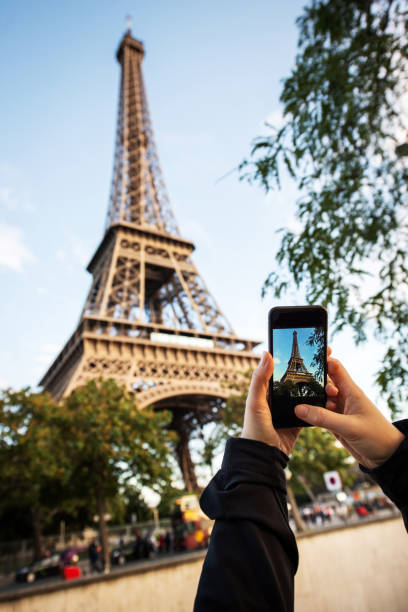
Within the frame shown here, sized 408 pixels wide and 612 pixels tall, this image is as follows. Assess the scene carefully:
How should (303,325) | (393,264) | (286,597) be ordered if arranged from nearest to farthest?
1. (286,597)
2. (303,325)
3. (393,264)

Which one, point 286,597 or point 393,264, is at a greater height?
point 393,264

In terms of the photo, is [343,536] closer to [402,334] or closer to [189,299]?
[402,334]

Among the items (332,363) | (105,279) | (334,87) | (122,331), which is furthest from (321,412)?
(105,279)

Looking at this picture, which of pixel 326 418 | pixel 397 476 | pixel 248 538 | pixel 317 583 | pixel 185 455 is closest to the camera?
pixel 248 538

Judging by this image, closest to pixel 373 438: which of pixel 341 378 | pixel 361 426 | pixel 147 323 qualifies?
pixel 361 426

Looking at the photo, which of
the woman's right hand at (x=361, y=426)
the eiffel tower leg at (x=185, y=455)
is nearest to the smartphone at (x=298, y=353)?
the woman's right hand at (x=361, y=426)

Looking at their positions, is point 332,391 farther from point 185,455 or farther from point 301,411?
point 185,455

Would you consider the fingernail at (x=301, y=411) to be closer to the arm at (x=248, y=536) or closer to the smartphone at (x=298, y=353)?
the smartphone at (x=298, y=353)
